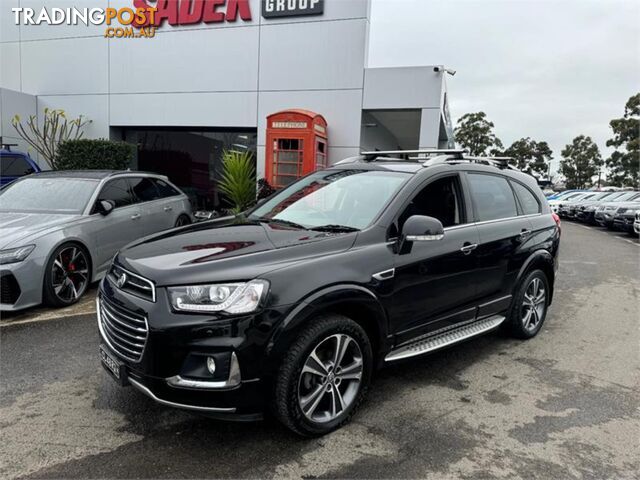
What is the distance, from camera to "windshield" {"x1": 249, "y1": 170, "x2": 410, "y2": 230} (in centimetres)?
354

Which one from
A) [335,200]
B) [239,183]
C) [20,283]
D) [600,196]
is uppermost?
[335,200]

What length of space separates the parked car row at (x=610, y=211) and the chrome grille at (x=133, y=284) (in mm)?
14757

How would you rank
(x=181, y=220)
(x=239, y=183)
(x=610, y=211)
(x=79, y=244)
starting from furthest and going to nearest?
(x=610, y=211)
(x=239, y=183)
(x=181, y=220)
(x=79, y=244)

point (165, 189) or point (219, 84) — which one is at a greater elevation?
point (219, 84)

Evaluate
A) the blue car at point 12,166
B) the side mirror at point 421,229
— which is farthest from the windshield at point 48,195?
the side mirror at point 421,229

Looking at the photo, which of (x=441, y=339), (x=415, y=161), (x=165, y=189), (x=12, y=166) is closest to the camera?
(x=441, y=339)

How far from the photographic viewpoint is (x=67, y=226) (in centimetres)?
543

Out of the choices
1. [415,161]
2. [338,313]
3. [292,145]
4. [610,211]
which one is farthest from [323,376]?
[610,211]

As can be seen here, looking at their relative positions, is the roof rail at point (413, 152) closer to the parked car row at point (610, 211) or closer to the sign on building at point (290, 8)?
the sign on building at point (290, 8)

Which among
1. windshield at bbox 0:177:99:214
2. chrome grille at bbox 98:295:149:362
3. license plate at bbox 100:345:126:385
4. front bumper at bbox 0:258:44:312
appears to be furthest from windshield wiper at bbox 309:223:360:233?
windshield at bbox 0:177:99:214

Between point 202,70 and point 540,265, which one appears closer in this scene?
point 540,265

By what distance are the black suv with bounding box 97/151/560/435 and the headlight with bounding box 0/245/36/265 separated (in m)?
2.19

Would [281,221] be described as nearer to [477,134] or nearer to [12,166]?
[12,166]

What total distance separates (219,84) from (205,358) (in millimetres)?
10925
